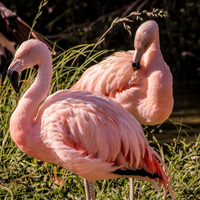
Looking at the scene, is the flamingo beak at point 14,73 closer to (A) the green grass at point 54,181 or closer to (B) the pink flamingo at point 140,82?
(A) the green grass at point 54,181

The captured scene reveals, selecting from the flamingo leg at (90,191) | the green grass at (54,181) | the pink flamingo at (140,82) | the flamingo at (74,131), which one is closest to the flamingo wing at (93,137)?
the flamingo at (74,131)

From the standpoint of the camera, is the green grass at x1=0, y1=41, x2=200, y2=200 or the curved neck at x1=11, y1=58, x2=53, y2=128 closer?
the curved neck at x1=11, y1=58, x2=53, y2=128

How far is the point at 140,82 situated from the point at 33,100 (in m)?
1.30

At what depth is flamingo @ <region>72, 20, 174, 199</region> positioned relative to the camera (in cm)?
317

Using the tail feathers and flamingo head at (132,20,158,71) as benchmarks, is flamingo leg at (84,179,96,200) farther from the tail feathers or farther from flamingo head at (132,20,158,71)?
flamingo head at (132,20,158,71)

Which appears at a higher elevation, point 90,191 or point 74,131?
point 74,131

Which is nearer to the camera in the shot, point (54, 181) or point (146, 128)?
point (54, 181)

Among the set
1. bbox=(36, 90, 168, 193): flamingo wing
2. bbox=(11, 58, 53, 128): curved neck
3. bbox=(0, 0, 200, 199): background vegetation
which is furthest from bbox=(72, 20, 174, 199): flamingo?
bbox=(11, 58, 53, 128): curved neck

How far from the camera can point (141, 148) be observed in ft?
7.79

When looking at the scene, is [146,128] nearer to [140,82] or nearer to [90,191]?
[140,82]

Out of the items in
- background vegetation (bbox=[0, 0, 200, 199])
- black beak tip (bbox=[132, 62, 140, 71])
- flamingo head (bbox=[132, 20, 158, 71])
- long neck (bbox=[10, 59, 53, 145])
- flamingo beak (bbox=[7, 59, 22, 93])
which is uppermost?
flamingo beak (bbox=[7, 59, 22, 93])

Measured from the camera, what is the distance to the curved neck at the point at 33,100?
7.20ft

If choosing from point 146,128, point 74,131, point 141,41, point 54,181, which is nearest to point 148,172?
point 74,131

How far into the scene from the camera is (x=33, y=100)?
2.26 meters
